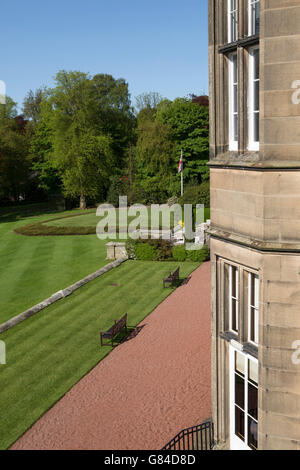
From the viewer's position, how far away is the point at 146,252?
28875 mm

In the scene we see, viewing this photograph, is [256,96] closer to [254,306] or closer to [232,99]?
[232,99]

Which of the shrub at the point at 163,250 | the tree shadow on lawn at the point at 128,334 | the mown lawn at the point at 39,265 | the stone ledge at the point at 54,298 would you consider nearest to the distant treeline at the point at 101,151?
the mown lawn at the point at 39,265

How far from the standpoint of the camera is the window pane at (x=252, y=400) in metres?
8.39

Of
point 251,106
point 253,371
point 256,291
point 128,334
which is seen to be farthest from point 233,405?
point 128,334

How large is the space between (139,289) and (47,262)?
9.35 m

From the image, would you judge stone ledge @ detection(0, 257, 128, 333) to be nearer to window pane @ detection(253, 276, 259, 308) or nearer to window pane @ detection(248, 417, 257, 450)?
window pane @ detection(248, 417, 257, 450)

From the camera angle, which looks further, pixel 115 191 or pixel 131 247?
pixel 115 191

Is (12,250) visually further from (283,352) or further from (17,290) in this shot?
(283,352)

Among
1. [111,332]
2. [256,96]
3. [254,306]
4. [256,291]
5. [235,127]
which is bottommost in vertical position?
[111,332]

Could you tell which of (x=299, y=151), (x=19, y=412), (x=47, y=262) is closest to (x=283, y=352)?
(x=299, y=151)

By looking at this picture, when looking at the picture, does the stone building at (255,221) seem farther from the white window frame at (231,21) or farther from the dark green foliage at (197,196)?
the dark green foliage at (197,196)

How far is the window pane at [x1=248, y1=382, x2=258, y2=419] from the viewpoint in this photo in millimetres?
8393

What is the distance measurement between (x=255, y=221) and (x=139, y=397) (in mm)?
7446

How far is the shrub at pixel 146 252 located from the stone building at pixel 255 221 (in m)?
19.7
